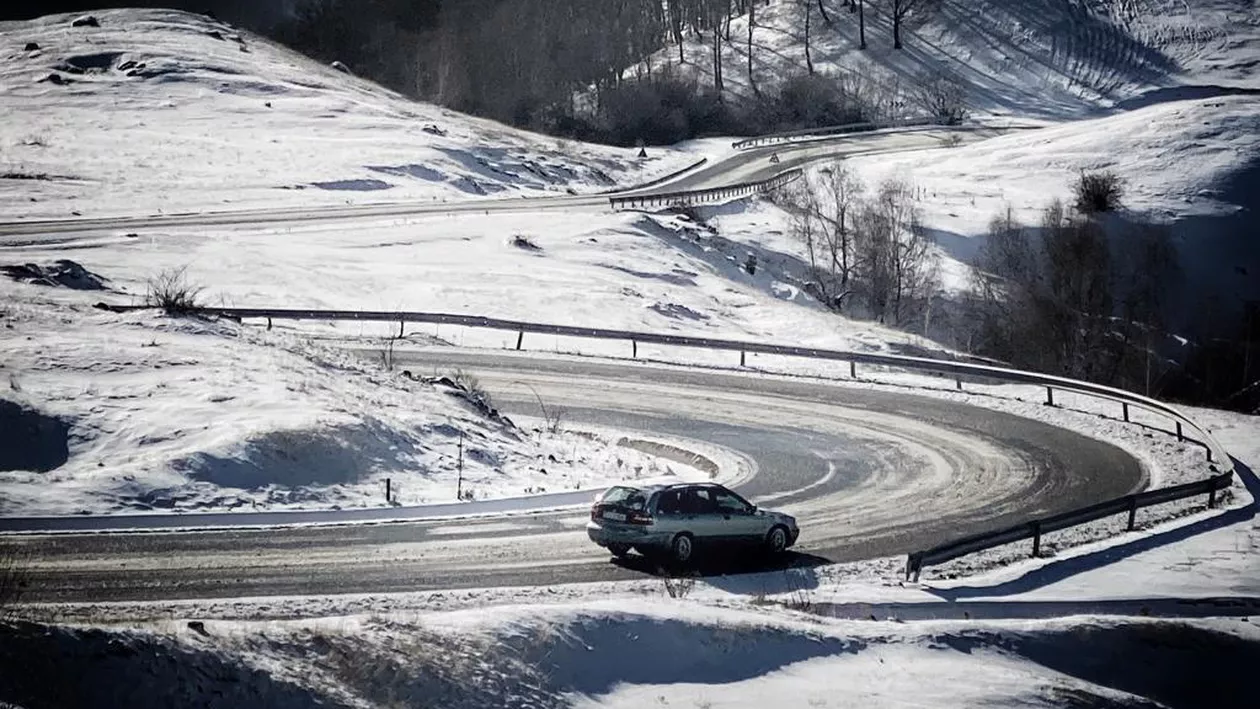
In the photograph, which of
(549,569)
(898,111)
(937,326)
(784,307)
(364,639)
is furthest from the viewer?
(898,111)

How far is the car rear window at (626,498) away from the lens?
771 inches

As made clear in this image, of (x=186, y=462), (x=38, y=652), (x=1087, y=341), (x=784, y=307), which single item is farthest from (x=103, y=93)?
(x=38, y=652)

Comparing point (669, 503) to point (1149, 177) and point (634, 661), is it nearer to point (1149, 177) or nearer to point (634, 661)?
point (634, 661)

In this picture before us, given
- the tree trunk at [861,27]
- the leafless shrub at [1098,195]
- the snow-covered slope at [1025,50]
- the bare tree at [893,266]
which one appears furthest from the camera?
the tree trunk at [861,27]

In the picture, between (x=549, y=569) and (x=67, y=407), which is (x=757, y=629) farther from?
(x=67, y=407)

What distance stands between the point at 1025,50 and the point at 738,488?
361ft

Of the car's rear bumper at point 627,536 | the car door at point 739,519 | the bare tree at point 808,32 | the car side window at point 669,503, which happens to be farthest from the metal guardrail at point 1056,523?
the bare tree at point 808,32

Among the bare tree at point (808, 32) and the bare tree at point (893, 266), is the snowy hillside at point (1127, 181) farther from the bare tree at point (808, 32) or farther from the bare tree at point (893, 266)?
the bare tree at point (808, 32)

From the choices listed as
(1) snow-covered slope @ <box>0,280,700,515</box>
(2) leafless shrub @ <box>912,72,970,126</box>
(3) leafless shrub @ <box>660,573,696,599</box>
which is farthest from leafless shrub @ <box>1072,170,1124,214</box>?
(3) leafless shrub @ <box>660,573,696,599</box>

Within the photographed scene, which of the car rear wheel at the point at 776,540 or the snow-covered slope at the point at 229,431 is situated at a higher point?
the snow-covered slope at the point at 229,431

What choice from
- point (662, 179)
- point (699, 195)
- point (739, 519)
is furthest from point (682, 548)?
point (662, 179)

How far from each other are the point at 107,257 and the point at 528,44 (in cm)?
9277

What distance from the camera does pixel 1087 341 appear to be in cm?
5278

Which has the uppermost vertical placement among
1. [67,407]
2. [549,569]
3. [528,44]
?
[528,44]
